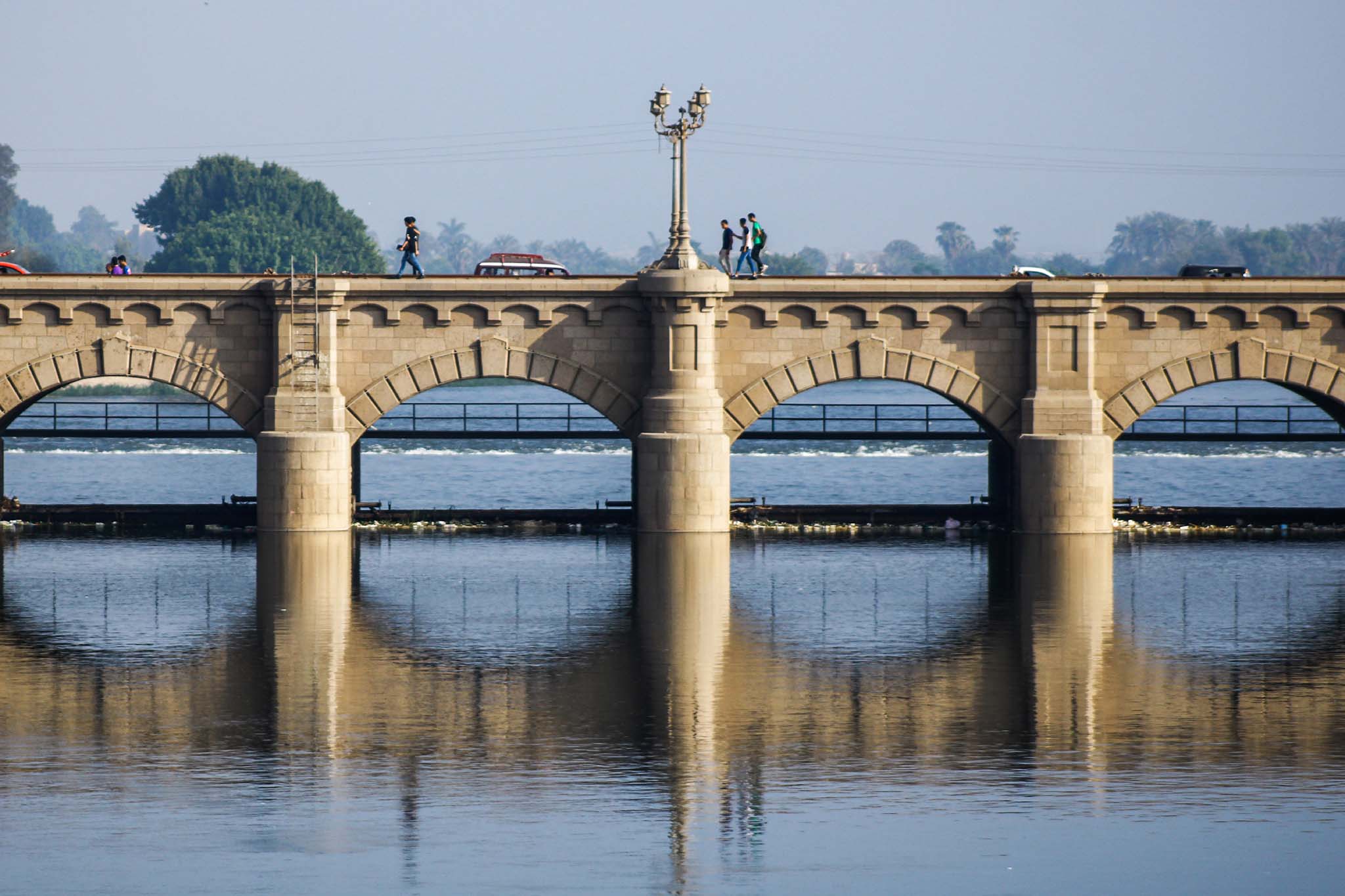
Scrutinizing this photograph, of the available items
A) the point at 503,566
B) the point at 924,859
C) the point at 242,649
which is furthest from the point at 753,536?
the point at 924,859

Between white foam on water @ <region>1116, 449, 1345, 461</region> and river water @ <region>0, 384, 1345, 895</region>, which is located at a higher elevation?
white foam on water @ <region>1116, 449, 1345, 461</region>

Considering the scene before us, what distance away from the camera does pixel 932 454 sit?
11162 cm

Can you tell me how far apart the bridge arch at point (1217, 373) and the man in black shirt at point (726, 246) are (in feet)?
32.5

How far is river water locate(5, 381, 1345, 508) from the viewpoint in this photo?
88.2 m

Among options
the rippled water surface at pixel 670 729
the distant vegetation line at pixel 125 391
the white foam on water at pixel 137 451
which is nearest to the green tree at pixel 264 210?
the distant vegetation line at pixel 125 391

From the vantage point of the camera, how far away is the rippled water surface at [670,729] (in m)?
18.2

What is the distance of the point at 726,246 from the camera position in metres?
48.6

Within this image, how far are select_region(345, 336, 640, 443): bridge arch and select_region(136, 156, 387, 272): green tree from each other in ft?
405

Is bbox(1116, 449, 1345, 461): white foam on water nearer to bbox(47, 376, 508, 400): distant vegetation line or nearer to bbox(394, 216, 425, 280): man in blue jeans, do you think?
bbox(47, 376, 508, 400): distant vegetation line

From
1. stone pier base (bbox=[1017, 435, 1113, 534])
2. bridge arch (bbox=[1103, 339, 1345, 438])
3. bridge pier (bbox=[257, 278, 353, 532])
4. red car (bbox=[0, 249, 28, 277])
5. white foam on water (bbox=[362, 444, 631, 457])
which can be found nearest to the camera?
bridge pier (bbox=[257, 278, 353, 532])

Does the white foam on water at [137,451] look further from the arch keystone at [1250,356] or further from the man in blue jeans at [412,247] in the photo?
the arch keystone at [1250,356]

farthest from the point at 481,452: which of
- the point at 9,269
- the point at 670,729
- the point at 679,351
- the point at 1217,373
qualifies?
the point at 670,729

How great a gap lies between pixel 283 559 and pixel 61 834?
74.3 feet

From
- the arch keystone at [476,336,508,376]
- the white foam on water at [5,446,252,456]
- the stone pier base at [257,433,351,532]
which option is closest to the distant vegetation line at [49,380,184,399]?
the white foam on water at [5,446,252,456]
